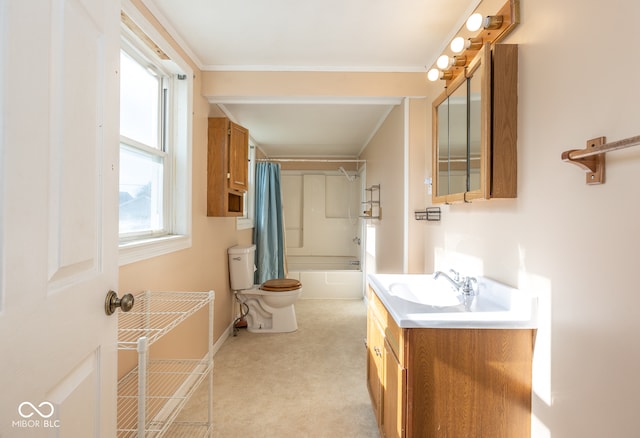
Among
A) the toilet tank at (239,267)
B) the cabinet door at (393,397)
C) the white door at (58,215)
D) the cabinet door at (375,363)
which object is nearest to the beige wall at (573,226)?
the cabinet door at (393,397)

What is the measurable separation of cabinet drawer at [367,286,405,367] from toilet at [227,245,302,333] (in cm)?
162

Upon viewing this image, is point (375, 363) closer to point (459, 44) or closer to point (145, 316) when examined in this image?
point (145, 316)

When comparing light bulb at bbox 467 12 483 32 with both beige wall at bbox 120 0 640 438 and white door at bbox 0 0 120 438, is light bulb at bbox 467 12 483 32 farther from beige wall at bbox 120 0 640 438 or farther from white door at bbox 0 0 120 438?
white door at bbox 0 0 120 438

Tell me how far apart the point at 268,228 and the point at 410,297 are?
9.11 feet

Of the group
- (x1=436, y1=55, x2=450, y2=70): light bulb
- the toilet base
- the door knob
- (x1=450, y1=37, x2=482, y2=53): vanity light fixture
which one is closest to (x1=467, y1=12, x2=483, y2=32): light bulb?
(x1=450, y1=37, x2=482, y2=53): vanity light fixture

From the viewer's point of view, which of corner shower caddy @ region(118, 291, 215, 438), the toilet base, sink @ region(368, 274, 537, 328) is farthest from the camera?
the toilet base

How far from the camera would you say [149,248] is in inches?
68.9

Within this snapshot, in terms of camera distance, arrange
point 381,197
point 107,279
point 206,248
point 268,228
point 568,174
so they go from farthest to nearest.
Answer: point 268,228 < point 381,197 < point 206,248 < point 568,174 < point 107,279

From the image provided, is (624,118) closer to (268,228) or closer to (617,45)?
(617,45)

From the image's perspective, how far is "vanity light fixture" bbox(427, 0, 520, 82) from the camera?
4.43 ft

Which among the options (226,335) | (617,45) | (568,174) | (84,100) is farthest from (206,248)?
(617,45)

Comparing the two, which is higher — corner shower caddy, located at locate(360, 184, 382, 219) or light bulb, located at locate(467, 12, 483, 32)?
light bulb, located at locate(467, 12, 483, 32)

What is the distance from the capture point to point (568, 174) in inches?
41.7

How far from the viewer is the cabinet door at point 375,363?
5.41 feet
